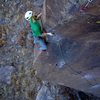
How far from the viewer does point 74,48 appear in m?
8.91

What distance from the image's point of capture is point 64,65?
9.44 metres

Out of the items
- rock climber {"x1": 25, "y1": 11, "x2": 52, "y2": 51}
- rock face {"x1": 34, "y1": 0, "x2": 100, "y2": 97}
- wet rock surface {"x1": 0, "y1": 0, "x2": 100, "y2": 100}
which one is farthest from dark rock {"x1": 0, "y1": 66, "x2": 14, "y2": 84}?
rock climber {"x1": 25, "y1": 11, "x2": 52, "y2": 51}

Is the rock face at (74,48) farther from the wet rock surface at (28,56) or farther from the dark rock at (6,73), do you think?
the dark rock at (6,73)

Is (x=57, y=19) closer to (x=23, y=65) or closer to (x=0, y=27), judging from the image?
(x=23, y=65)

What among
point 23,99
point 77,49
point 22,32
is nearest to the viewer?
point 77,49

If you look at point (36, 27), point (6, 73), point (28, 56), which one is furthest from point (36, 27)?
point (6, 73)

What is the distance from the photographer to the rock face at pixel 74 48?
8.68 metres

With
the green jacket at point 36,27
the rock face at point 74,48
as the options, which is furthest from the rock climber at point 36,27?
the rock face at point 74,48

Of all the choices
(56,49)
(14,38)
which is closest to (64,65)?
(56,49)

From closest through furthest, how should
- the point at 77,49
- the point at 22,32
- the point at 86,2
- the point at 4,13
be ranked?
the point at 77,49, the point at 86,2, the point at 22,32, the point at 4,13

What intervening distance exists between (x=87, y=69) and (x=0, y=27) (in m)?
7.66

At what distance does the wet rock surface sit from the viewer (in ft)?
31.2

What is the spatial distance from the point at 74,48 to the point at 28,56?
5560 millimetres

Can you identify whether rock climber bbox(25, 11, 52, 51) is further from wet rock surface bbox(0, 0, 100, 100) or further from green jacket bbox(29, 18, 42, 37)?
wet rock surface bbox(0, 0, 100, 100)
